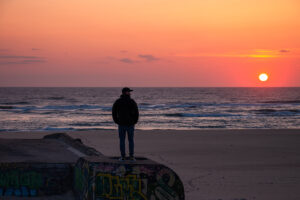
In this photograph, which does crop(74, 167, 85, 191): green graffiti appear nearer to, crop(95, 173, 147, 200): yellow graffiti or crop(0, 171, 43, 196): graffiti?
crop(95, 173, 147, 200): yellow graffiti

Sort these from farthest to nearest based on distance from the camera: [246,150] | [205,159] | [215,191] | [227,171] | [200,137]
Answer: [200,137] → [246,150] → [205,159] → [227,171] → [215,191]

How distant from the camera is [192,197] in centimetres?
824

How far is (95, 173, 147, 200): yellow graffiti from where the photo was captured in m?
5.83

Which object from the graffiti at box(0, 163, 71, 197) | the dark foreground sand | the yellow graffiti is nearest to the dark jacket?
the graffiti at box(0, 163, 71, 197)

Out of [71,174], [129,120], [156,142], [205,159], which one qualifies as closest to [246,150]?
[205,159]

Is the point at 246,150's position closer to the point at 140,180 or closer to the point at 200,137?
the point at 200,137

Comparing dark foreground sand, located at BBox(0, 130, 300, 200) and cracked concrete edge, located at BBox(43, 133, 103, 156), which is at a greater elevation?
cracked concrete edge, located at BBox(43, 133, 103, 156)

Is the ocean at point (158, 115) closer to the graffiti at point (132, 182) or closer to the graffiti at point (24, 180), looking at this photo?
the graffiti at point (24, 180)

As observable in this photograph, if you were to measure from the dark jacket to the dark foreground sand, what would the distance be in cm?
224

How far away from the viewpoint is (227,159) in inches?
524

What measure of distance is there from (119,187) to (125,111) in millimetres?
2176

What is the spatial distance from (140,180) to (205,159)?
794cm

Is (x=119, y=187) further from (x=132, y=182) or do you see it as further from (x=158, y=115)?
(x=158, y=115)

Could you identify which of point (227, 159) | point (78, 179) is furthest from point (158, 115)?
point (78, 179)
